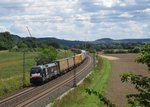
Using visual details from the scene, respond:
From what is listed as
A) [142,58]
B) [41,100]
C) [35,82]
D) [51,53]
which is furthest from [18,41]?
[142,58]

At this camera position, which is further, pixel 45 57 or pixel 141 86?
pixel 45 57

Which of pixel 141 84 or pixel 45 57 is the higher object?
pixel 141 84

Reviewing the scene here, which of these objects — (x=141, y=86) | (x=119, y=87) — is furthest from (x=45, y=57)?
(x=141, y=86)

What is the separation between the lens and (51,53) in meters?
94.4

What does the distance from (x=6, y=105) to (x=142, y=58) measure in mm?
29093

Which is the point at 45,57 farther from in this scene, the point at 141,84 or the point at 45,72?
the point at 141,84

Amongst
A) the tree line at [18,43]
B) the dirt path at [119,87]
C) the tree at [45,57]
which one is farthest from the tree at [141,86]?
the tree line at [18,43]

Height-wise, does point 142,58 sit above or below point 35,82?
above

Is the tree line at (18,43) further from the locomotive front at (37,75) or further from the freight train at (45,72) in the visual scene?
the locomotive front at (37,75)

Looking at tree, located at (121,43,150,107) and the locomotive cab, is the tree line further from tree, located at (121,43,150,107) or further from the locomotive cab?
tree, located at (121,43,150,107)

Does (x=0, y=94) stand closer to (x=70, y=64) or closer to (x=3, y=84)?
(x=3, y=84)

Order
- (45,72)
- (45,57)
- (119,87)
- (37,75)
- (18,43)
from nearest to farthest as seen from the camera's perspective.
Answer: (119,87) < (37,75) < (45,72) < (45,57) < (18,43)

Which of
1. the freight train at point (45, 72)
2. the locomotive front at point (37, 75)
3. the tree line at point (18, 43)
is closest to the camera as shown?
the locomotive front at point (37, 75)

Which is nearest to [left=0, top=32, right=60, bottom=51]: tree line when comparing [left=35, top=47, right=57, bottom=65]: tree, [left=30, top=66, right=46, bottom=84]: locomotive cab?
[left=35, top=47, right=57, bottom=65]: tree
